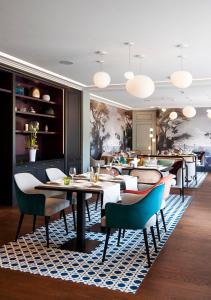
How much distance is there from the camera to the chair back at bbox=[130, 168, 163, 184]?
5.31m

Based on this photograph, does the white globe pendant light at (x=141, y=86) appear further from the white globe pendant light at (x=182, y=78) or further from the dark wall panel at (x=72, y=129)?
the dark wall panel at (x=72, y=129)

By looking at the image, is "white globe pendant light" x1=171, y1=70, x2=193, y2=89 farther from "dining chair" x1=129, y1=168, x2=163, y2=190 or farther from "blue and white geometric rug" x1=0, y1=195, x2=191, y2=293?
"blue and white geometric rug" x1=0, y1=195, x2=191, y2=293

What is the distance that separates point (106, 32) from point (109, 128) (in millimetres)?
8025

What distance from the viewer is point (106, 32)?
441cm

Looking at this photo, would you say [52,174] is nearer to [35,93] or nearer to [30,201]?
[30,201]

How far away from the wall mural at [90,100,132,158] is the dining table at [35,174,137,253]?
6881mm

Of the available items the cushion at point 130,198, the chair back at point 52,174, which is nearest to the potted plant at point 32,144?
the chair back at point 52,174

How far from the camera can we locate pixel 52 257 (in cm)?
350

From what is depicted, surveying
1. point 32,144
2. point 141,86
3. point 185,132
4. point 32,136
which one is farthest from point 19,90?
point 185,132

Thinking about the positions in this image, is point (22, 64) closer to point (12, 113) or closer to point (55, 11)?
point (12, 113)

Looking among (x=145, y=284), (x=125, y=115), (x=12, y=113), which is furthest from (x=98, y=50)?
(x=125, y=115)

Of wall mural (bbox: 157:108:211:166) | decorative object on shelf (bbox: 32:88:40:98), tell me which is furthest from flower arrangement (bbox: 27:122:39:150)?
wall mural (bbox: 157:108:211:166)

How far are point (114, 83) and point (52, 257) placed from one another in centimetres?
572

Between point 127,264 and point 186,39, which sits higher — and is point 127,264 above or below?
below
